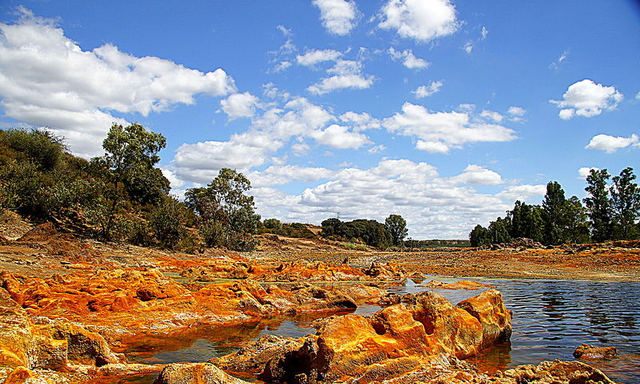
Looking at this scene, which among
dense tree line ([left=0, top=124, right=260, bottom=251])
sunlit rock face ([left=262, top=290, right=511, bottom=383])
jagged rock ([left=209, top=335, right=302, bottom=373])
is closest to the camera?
sunlit rock face ([left=262, top=290, right=511, bottom=383])

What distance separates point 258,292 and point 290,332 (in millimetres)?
4730

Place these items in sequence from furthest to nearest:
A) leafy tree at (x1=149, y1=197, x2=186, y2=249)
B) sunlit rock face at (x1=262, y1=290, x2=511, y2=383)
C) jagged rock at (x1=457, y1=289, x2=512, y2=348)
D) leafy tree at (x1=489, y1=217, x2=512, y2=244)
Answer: leafy tree at (x1=489, y1=217, x2=512, y2=244), leafy tree at (x1=149, y1=197, x2=186, y2=249), jagged rock at (x1=457, y1=289, x2=512, y2=348), sunlit rock face at (x1=262, y1=290, x2=511, y2=383)

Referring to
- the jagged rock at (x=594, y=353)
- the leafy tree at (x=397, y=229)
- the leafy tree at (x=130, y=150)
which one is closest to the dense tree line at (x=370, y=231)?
the leafy tree at (x=397, y=229)

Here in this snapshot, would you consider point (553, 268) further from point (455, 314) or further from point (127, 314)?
point (127, 314)

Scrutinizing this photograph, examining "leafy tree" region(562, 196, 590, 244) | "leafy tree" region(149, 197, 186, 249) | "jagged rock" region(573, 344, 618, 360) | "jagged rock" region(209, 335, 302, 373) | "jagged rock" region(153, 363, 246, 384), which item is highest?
"leafy tree" region(562, 196, 590, 244)

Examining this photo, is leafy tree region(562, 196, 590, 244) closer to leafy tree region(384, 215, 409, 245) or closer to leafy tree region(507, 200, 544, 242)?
leafy tree region(507, 200, 544, 242)

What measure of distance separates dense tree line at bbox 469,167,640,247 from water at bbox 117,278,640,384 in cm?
6379

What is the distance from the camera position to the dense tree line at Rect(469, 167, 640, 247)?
2798 inches

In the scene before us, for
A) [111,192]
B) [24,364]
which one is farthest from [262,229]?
[24,364]

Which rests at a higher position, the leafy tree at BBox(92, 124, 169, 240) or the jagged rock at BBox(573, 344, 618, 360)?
the leafy tree at BBox(92, 124, 169, 240)

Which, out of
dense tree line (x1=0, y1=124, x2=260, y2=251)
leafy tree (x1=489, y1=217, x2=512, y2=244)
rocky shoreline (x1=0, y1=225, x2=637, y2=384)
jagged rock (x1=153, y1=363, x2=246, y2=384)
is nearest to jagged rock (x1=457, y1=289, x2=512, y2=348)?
rocky shoreline (x1=0, y1=225, x2=637, y2=384)

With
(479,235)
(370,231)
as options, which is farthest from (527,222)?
(370,231)

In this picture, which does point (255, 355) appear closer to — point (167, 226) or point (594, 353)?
point (594, 353)

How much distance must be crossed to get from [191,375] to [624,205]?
3427 inches
